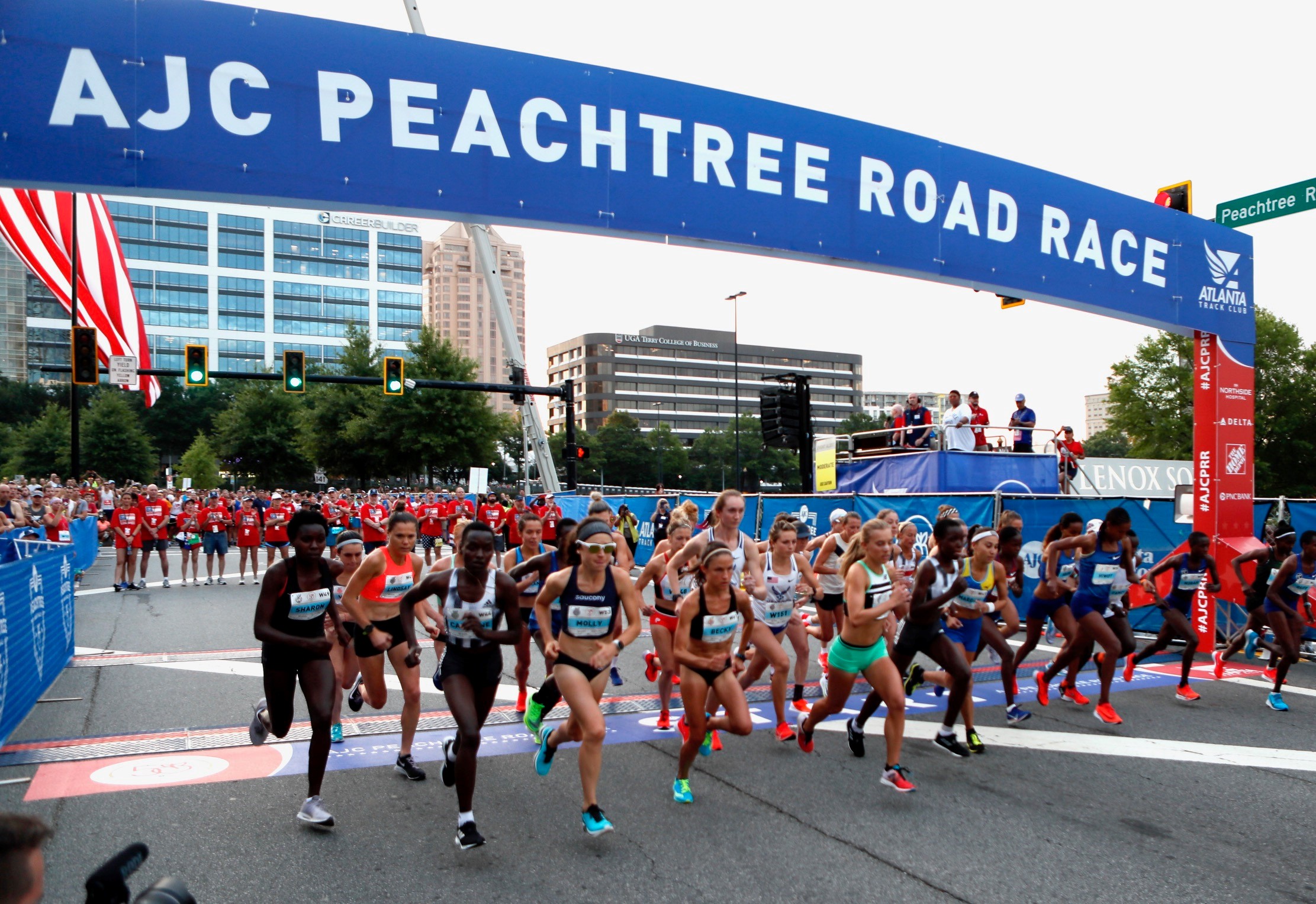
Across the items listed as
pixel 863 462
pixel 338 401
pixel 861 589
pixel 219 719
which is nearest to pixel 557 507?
→ pixel 863 462

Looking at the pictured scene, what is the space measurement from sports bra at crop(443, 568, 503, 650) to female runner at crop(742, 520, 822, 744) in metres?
2.68

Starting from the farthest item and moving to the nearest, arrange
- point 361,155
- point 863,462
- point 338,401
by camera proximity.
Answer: point 338,401 < point 863,462 < point 361,155

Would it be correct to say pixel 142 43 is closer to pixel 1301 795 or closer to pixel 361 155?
pixel 361 155

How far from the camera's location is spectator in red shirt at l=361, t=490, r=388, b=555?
21.9 metres

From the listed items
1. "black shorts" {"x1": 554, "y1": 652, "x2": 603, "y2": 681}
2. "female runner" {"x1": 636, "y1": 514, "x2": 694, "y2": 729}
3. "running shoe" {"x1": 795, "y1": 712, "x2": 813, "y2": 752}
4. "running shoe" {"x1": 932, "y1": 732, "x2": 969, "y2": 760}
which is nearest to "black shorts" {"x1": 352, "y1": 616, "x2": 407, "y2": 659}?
"black shorts" {"x1": 554, "y1": 652, "x2": 603, "y2": 681}

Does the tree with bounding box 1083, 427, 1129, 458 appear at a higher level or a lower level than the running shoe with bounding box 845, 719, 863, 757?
higher

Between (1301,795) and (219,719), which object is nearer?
(1301,795)

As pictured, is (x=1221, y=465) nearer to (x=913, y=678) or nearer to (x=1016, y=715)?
(x=1016, y=715)

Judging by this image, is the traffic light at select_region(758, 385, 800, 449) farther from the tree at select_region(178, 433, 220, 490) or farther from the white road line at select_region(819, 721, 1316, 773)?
the tree at select_region(178, 433, 220, 490)

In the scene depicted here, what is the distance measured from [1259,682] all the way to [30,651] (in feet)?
42.1

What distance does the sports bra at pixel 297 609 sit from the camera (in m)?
5.66

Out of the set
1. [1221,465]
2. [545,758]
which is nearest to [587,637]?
[545,758]

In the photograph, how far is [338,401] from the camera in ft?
188

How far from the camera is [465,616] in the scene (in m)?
5.54
